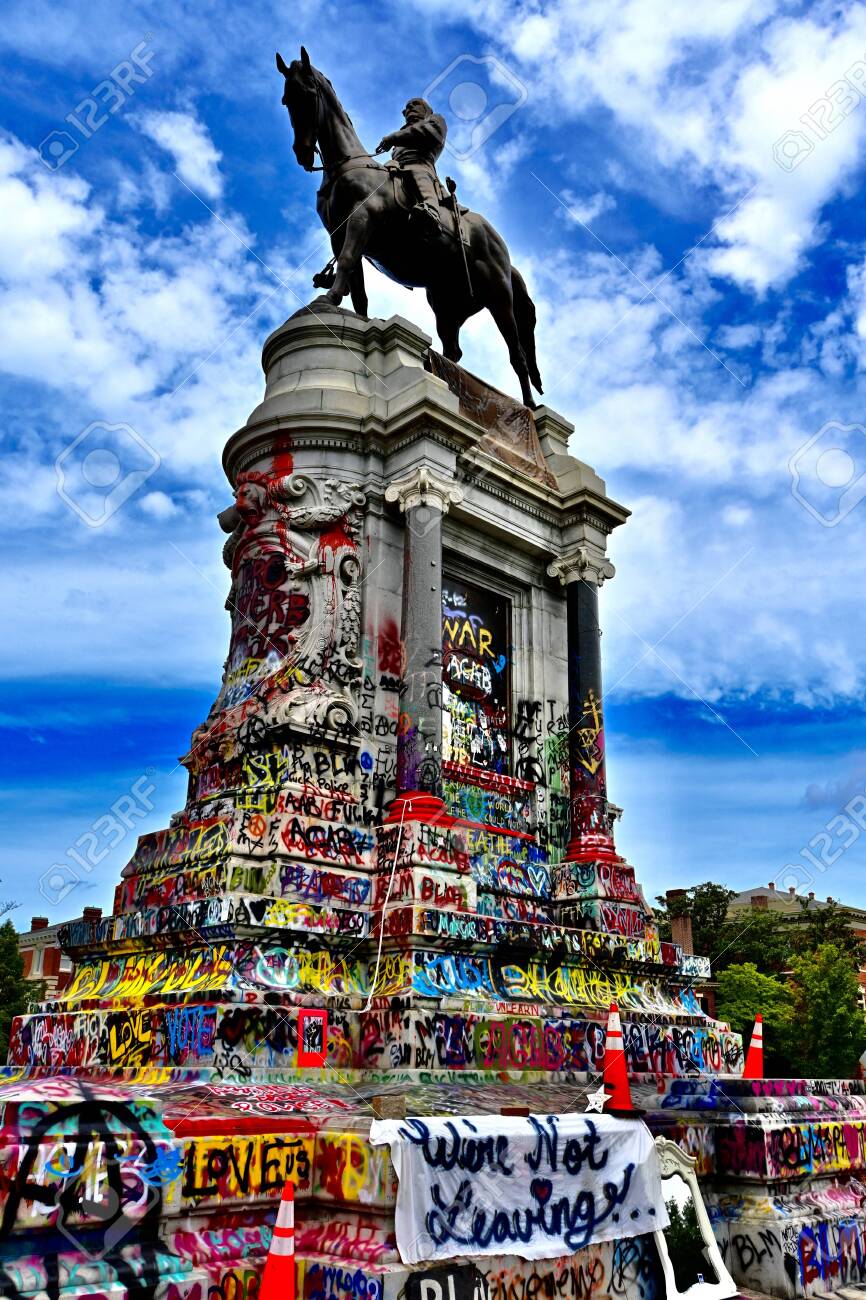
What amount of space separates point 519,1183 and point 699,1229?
2.63 metres

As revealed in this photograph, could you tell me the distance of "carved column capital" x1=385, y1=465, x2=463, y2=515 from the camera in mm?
16125

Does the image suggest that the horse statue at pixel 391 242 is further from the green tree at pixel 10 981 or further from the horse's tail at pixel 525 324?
the green tree at pixel 10 981

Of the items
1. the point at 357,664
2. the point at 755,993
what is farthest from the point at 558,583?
the point at 755,993

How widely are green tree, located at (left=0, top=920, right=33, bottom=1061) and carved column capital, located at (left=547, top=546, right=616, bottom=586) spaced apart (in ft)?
115

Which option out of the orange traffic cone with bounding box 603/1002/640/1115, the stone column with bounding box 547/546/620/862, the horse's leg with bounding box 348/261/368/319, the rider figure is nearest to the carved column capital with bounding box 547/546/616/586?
the stone column with bounding box 547/546/620/862

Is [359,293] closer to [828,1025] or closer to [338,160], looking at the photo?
[338,160]

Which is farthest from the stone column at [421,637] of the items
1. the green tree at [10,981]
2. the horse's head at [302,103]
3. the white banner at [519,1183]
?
the green tree at [10,981]

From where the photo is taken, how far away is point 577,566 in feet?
62.2

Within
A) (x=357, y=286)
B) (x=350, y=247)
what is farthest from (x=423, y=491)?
(x=357, y=286)

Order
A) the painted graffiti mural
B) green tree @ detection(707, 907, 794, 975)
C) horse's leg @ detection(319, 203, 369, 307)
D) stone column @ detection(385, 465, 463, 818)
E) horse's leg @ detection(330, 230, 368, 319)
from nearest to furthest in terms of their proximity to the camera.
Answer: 1. stone column @ detection(385, 465, 463, 818)
2. the painted graffiti mural
3. horse's leg @ detection(319, 203, 369, 307)
4. horse's leg @ detection(330, 230, 368, 319)
5. green tree @ detection(707, 907, 794, 975)

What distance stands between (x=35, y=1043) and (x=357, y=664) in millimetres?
6662

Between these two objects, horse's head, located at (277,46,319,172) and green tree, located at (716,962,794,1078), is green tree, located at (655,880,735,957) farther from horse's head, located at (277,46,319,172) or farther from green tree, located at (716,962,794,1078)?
horse's head, located at (277,46,319,172)

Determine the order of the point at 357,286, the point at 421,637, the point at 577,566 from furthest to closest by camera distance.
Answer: the point at 357,286 < the point at 577,566 < the point at 421,637

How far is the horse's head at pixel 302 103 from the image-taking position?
18.6 m
